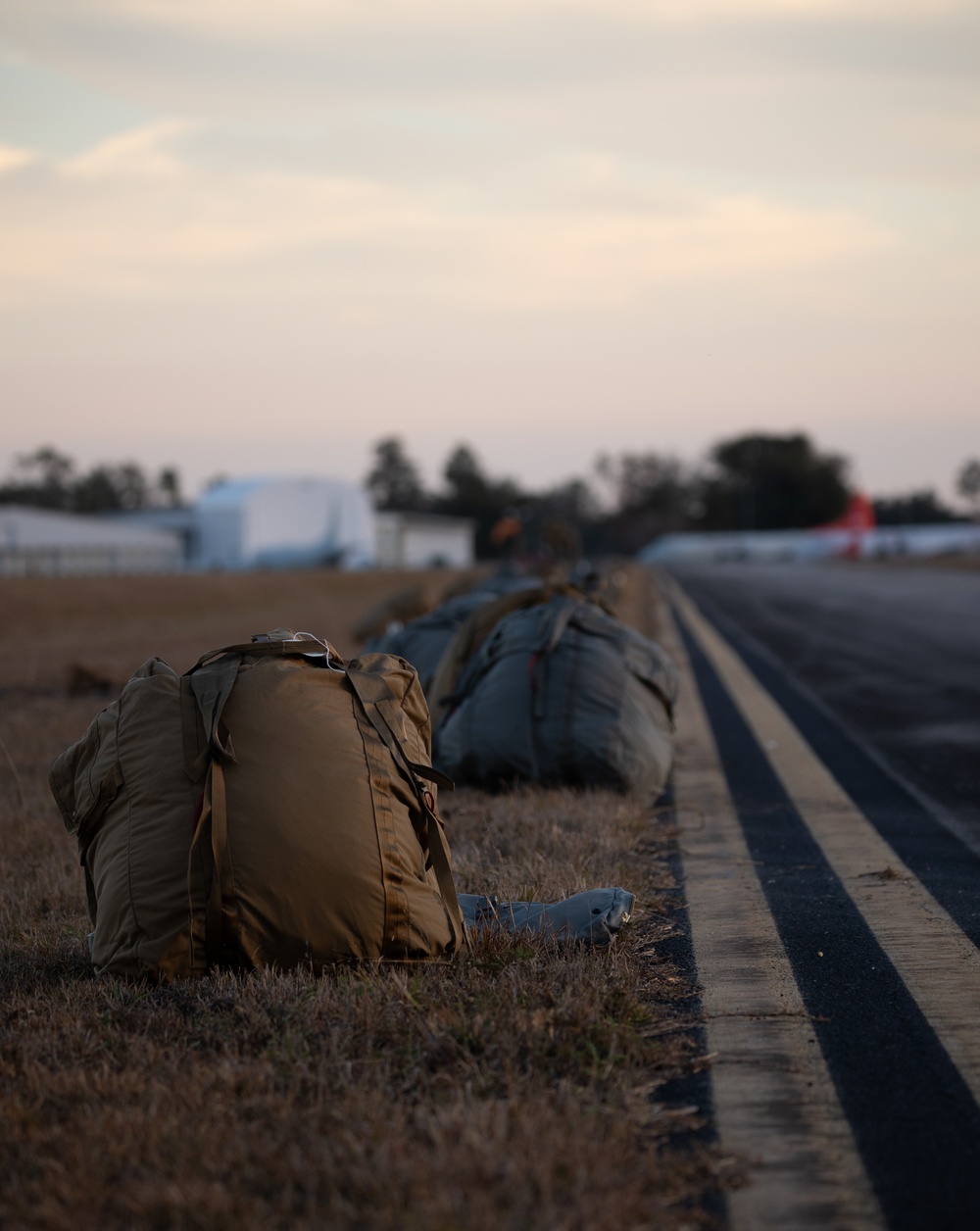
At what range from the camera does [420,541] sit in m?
113

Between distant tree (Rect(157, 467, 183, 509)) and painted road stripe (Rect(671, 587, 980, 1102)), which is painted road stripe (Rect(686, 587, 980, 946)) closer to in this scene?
painted road stripe (Rect(671, 587, 980, 1102))

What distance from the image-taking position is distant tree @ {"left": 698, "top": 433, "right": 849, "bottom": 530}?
5546 inches

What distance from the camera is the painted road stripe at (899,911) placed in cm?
324

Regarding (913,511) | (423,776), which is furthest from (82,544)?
(913,511)

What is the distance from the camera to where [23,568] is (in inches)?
2119

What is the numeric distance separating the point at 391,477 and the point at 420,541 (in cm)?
5301

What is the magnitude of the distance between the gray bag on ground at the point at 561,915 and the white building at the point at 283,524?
7719cm

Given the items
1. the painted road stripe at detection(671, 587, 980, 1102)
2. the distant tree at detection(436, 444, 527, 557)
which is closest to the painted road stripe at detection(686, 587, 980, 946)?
the painted road stripe at detection(671, 587, 980, 1102)

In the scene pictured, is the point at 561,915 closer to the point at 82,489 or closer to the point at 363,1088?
the point at 363,1088

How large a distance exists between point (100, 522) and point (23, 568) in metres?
21.6

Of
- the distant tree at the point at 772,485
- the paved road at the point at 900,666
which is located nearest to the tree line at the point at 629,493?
Result: the distant tree at the point at 772,485

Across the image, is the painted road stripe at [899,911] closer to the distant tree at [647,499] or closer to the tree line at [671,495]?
the tree line at [671,495]

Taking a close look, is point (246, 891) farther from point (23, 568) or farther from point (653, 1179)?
point (23, 568)

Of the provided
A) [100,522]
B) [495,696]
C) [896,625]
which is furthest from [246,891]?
[100,522]
